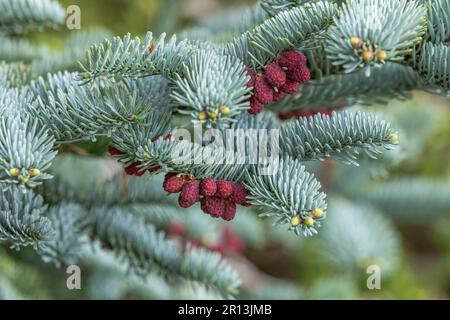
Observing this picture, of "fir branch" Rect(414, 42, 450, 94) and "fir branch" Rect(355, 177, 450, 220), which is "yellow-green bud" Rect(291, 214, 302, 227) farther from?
"fir branch" Rect(355, 177, 450, 220)

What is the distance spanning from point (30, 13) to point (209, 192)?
0.43 m

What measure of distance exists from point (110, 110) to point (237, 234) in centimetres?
76

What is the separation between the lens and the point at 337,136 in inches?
23.9

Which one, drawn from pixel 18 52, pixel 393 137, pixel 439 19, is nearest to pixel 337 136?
pixel 393 137

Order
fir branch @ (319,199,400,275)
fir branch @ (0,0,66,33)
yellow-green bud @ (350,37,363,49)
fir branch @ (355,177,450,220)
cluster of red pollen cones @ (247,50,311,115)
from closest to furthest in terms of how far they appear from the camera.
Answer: yellow-green bud @ (350,37,363,49) < cluster of red pollen cones @ (247,50,311,115) < fir branch @ (0,0,66,33) < fir branch @ (319,199,400,275) < fir branch @ (355,177,450,220)

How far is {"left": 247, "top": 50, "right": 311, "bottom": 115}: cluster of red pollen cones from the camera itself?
0.60 meters

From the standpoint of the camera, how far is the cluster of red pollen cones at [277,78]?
0.60m

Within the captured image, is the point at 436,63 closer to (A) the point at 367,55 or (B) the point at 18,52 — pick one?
(A) the point at 367,55

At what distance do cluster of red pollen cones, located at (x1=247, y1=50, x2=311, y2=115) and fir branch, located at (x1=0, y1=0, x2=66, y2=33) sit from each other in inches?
14.5

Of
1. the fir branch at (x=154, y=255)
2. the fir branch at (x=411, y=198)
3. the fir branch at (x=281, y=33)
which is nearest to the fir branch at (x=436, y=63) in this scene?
the fir branch at (x=281, y=33)

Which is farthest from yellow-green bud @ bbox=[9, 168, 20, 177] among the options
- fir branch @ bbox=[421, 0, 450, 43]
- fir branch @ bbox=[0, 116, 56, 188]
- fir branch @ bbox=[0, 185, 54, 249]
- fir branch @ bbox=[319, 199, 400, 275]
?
fir branch @ bbox=[319, 199, 400, 275]

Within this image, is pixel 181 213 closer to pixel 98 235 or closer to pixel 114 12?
pixel 98 235

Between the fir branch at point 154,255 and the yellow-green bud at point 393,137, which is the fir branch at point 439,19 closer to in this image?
the yellow-green bud at point 393,137

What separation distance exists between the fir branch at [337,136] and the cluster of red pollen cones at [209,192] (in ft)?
0.24
